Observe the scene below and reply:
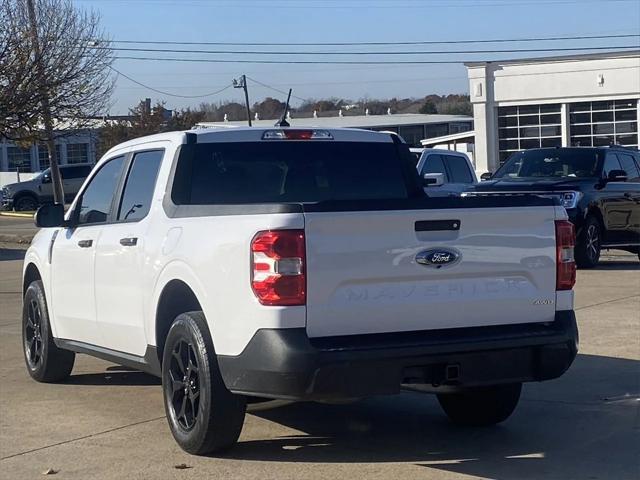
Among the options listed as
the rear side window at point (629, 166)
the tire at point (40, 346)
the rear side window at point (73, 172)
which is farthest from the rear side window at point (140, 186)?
the rear side window at point (73, 172)

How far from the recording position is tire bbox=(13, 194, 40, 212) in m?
48.2

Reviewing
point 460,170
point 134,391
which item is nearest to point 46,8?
point 460,170

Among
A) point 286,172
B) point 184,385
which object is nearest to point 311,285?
point 184,385

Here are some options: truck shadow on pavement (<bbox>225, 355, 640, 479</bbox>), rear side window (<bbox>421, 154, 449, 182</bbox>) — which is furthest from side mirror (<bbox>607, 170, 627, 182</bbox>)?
truck shadow on pavement (<bbox>225, 355, 640, 479</bbox>)

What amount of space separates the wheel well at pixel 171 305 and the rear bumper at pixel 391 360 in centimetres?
67

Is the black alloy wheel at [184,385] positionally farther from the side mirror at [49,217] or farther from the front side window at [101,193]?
the side mirror at [49,217]

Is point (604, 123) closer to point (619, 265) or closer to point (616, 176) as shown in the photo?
point (619, 265)

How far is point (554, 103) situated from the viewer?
4888 cm

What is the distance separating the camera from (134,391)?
8.80 metres

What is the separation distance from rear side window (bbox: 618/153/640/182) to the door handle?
1203 cm

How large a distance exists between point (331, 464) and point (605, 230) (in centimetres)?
1164

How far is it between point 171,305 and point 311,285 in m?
1.42

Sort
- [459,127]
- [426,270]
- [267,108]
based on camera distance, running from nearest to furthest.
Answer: [426,270]
[459,127]
[267,108]

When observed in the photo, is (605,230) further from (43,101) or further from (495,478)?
(43,101)
